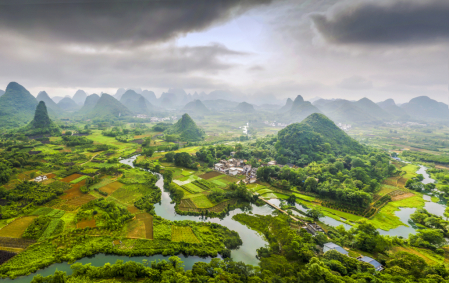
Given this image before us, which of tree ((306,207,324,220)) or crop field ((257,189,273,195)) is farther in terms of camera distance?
crop field ((257,189,273,195))

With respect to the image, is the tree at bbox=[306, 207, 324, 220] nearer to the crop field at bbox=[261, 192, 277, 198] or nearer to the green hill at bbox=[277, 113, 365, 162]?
the crop field at bbox=[261, 192, 277, 198]

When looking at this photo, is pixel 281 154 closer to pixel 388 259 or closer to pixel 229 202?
pixel 229 202

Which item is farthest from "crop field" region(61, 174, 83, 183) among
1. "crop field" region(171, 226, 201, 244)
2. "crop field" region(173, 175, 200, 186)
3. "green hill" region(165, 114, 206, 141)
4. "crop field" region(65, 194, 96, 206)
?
"green hill" region(165, 114, 206, 141)

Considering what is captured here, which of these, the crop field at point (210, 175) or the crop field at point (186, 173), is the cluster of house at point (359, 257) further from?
the crop field at point (186, 173)

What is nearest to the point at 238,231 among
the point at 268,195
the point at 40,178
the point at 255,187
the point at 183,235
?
the point at 183,235

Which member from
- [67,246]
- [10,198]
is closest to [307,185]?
[67,246]

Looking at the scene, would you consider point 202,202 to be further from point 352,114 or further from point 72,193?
point 352,114
